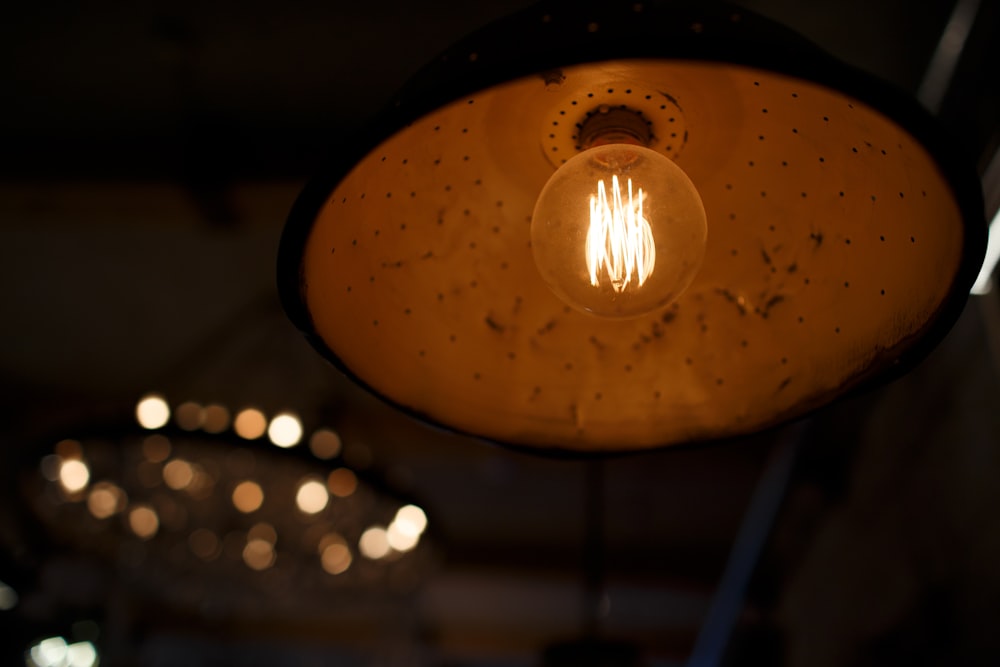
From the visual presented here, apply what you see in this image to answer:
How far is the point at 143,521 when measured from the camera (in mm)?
3428

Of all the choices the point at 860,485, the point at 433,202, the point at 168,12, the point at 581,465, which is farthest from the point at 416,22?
the point at 581,465

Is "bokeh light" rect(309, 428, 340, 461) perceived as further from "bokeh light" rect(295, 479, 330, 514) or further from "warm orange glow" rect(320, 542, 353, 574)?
"warm orange glow" rect(320, 542, 353, 574)

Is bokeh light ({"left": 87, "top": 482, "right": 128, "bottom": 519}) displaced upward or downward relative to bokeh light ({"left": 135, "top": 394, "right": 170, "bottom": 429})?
downward

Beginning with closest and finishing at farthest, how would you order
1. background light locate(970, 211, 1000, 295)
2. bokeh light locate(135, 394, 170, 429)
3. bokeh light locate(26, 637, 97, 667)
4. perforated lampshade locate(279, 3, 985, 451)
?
perforated lampshade locate(279, 3, 985, 451) → background light locate(970, 211, 1000, 295) → bokeh light locate(135, 394, 170, 429) → bokeh light locate(26, 637, 97, 667)

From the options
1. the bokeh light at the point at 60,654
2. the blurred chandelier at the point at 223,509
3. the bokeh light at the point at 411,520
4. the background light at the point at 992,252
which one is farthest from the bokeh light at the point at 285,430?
the bokeh light at the point at 60,654

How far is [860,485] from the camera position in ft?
13.2

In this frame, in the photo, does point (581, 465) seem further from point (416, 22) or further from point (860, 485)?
point (416, 22)

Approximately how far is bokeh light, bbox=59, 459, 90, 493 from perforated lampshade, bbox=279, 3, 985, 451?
2.54m

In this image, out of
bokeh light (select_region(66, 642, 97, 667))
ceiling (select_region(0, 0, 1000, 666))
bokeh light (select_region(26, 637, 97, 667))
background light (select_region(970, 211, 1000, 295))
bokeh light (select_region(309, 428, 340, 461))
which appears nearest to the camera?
background light (select_region(970, 211, 1000, 295))

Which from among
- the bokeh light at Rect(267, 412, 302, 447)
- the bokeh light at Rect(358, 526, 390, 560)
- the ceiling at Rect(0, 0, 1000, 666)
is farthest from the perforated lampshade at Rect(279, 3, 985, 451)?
the bokeh light at Rect(358, 526, 390, 560)

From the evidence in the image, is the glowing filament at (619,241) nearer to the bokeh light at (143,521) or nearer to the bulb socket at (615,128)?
the bulb socket at (615,128)

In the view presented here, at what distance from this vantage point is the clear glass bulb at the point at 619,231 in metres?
1.07

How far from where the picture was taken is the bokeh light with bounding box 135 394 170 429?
3111 mm

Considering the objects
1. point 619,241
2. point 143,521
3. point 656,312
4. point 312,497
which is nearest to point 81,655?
point 143,521
